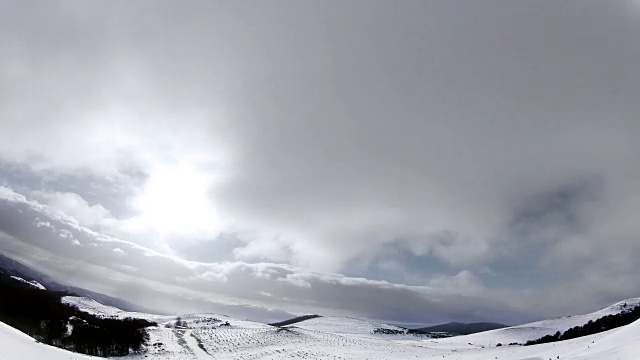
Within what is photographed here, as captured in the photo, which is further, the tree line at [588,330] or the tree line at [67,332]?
the tree line at [588,330]

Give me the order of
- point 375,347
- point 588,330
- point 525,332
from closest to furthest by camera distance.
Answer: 1. point 375,347
2. point 588,330
3. point 525,332

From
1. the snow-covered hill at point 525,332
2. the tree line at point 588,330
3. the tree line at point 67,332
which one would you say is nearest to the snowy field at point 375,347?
the snow-covered hill at point 525,332

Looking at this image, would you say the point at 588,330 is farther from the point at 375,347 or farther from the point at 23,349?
the point at 23,349

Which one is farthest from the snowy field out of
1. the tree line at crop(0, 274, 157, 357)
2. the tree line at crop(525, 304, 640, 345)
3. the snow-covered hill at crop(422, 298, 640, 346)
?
the tree line at crop(525, 304, 640, 345)

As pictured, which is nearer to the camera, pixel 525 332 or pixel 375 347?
pixel 375 347

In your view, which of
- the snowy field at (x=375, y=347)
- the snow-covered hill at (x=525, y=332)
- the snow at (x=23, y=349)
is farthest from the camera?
the snow-covered hill at (x=525, y=332)

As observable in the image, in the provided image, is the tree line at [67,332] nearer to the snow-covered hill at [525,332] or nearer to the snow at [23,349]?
the snow at [23,349]

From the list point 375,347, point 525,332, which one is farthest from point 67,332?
point 525,332

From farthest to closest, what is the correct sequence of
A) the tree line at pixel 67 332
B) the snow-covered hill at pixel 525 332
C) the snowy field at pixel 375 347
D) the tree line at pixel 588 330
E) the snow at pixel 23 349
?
the snow-covered hill at pixel 525 332, the tree line at pixel 588 330, the tree line at pixel 67 332, the snow at pixel 23 349, the snowy field at pixel 375 347

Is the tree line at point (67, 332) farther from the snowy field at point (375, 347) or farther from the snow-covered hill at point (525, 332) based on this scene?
the snow-covered hill at point (525, 332)

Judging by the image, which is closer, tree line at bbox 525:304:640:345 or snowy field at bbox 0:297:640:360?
snowy field at bbox 0:297:640:360

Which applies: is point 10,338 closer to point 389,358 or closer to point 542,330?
point 389,358

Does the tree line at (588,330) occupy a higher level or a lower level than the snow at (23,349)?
higher

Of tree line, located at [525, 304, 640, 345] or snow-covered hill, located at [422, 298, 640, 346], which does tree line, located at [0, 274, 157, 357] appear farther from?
tree line, located at [525, 304, 640, 345]
